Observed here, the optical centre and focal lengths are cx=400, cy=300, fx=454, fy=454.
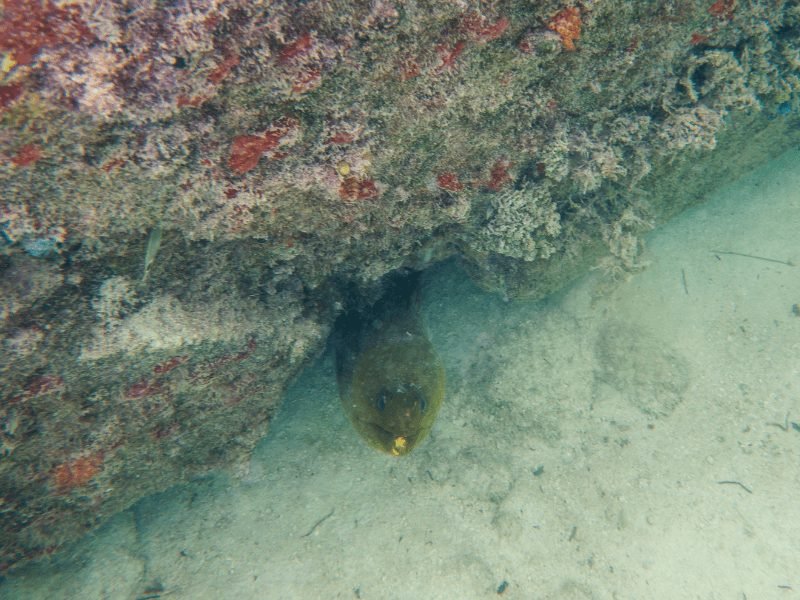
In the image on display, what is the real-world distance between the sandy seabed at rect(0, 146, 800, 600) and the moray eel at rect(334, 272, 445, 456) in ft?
1.70

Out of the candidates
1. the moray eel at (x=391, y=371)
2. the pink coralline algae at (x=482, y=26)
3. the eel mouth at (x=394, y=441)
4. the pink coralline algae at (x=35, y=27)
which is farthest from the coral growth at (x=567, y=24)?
the eel mouth at (x=394, y=441)

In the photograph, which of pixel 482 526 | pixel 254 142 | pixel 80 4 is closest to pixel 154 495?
pixel 482 526

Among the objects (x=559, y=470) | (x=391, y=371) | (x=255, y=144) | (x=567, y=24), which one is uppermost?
(x=567, y=24)

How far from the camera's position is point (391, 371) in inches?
116

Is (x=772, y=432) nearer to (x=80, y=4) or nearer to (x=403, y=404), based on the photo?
(x=403, y=404)

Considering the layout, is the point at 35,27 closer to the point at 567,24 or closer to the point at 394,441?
the point at 567,24

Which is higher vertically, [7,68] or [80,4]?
[80,4]

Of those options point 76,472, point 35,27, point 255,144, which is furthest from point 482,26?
point 76,472

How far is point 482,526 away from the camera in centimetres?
316

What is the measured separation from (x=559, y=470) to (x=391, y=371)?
1.50 meters

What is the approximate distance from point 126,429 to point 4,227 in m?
1.24

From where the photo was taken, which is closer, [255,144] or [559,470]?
[255,144]

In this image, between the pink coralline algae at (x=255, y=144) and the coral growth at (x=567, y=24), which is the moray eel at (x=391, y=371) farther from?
the coral growth at (x=567, y=24)

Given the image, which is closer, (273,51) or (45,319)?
(273,51)
